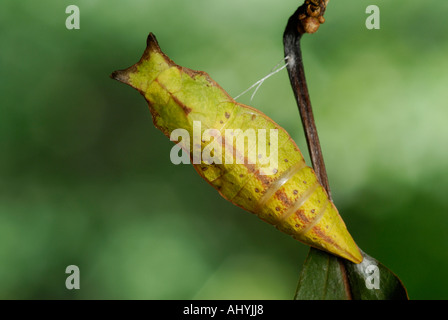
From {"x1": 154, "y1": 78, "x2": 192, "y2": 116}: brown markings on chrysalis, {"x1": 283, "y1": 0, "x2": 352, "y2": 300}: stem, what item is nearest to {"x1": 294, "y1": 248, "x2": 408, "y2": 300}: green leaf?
{"x1": 283, "y1": 0, "x2": 352, "y2": 300}: stem

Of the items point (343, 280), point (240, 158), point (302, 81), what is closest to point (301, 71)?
point (302, 81)

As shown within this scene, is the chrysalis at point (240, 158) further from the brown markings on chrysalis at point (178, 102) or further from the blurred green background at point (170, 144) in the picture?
the blurred green background at point (170, 144)

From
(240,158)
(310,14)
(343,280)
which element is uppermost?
(310,14)

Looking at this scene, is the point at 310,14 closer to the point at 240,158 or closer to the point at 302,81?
the point at 302,81

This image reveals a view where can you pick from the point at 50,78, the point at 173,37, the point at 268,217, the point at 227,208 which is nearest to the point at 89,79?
the point at 50,78

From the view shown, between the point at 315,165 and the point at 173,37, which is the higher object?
the point at 173,37

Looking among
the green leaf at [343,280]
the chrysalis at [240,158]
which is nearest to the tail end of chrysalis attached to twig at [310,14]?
the chrysalis at [240,158]

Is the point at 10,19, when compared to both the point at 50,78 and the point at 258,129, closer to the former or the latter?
the point at 50,78
